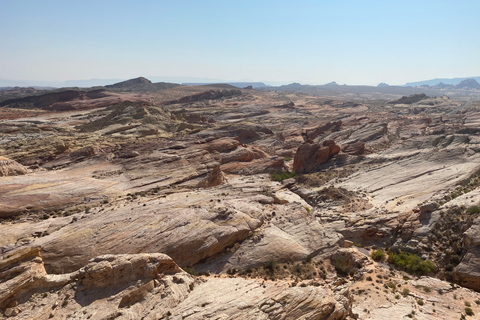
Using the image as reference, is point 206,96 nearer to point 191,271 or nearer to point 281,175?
point 281,175

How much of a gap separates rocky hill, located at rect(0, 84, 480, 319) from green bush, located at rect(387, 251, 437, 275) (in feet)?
0.30

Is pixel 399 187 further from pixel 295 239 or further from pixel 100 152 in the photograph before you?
pixel 100 152

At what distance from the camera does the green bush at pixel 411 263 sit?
22562 millimetres

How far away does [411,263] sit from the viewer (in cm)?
2320

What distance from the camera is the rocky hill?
46.0 feet

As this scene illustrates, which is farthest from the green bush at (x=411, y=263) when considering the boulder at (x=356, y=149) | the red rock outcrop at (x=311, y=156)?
the boulder at (x=356, y=149)

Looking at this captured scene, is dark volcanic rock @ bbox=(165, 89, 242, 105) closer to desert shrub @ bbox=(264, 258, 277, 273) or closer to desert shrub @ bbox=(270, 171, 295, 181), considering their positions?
desert shrub @ bbox=(270, 171, 295, 181)

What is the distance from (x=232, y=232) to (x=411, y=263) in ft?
47.3

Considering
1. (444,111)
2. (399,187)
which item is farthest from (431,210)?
(444,111)

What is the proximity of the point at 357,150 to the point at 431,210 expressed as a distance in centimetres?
2767

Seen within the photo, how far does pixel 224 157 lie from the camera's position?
49062mm

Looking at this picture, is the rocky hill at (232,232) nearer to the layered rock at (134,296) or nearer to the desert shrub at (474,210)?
the layered rock at (134,296)

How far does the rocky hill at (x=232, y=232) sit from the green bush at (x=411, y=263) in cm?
9

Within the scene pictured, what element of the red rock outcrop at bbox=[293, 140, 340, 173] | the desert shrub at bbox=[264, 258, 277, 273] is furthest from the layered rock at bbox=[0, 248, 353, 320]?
the red rock outcrop at bbox=[293, 140, 340, 173]
